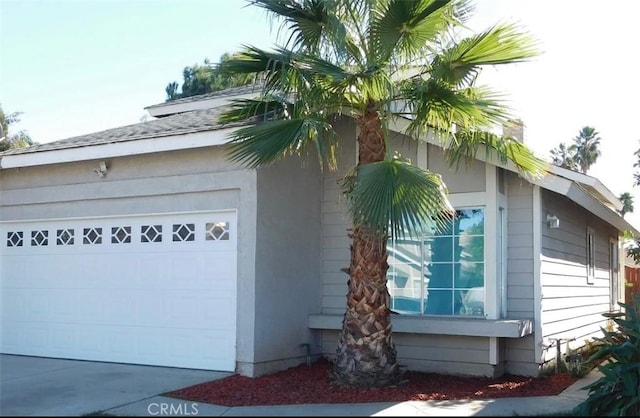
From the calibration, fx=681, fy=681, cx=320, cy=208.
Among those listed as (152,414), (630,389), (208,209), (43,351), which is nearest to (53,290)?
(43,351)

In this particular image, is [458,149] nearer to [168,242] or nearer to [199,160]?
[199,160]

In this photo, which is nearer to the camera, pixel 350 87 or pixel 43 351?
pixel 350 87

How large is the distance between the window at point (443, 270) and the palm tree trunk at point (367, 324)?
6.24 ft

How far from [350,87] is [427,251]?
3.24 m

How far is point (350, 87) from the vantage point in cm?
896

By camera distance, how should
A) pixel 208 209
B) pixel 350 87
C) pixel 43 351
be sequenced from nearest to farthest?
pixel 350 87 < pixel 208 209 < pixel 43 351

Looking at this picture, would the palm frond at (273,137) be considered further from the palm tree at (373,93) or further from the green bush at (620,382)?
the green bush at (620,382)

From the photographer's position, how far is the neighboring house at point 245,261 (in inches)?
397

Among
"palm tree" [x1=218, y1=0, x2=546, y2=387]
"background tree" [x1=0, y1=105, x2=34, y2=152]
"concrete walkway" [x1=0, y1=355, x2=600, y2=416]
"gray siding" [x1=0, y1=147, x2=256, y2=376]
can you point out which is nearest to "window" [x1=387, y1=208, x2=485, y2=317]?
"palm tree" [x1=218, y1=0, x2=546, y2=387]

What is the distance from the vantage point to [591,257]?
47.9 ft

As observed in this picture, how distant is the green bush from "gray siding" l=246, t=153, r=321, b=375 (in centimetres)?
437

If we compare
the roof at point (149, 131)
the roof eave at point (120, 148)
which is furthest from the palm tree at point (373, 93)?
the roof at point (149, 131)

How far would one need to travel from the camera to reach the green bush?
7465 millimetres

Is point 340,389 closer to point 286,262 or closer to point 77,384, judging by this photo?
point 286,262
